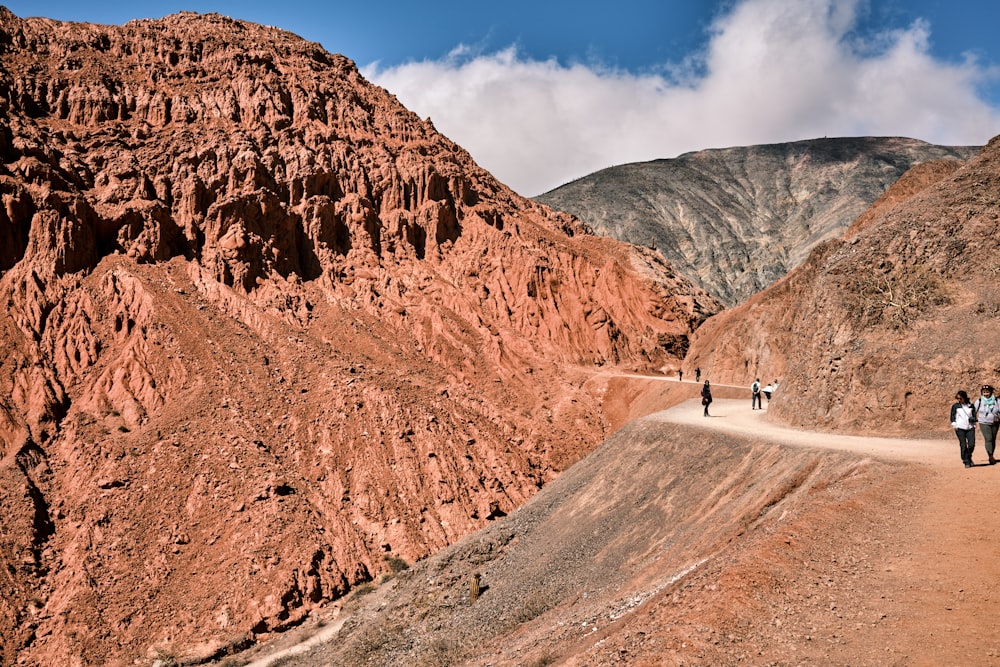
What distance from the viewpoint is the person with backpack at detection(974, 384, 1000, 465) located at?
38.2ft

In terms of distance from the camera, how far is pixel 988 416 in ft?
38.4

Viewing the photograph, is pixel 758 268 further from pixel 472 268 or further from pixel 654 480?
pixel 654 480

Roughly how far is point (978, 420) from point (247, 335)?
30697 millimetres

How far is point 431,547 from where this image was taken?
Result: 89.9ft

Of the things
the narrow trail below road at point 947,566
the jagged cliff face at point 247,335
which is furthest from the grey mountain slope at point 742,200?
the narrow trail below road at point 947,566

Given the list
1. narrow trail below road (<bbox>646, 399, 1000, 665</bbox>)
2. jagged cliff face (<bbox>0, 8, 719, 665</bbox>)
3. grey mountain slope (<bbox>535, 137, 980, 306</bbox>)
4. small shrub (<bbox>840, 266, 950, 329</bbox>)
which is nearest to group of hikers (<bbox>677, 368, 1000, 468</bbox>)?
narrow trail below road (<bbox>646, 399, 1000, 665</bbox>)

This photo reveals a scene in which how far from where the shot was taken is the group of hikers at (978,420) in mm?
11344

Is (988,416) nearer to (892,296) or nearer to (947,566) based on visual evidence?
(947,566)

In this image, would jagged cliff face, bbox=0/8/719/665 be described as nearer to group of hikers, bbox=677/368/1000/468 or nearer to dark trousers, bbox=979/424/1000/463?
group of hikers, bbox=677/368/1000/468

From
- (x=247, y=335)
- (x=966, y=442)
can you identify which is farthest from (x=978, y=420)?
(x=247, y=335)

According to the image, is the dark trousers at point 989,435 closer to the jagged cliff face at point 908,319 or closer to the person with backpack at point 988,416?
the person with backpack at point 988,416

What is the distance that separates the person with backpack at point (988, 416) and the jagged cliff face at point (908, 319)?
3366 mm

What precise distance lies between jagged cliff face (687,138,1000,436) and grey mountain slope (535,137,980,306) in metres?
70.1

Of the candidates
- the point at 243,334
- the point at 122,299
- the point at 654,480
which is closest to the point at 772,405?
the point at 654,480
